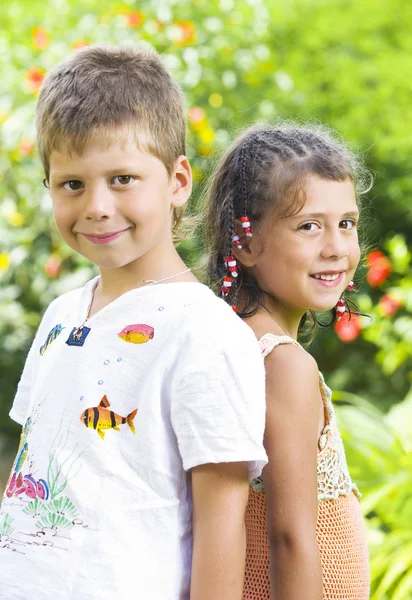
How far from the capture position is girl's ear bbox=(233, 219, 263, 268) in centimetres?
209

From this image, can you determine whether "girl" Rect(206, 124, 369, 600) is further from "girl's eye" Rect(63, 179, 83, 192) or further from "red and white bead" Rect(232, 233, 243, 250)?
"girl's eye" Rect(63, 179, 83, 192)

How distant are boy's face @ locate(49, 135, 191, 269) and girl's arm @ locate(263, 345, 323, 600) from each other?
1.24 ft

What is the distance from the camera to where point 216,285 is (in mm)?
2182

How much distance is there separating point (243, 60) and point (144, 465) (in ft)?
12.9

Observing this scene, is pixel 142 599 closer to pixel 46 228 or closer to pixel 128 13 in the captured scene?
pixel 46 228

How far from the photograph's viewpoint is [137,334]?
1.77 metres

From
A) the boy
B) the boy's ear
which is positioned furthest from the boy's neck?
the boy's ear

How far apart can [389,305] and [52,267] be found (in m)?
1.78

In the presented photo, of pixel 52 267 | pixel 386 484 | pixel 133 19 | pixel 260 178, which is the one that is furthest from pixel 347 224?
pixel 133 19

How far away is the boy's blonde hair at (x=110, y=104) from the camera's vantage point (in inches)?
68.6

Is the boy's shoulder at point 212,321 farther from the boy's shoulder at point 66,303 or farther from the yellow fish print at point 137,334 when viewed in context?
the boy's shoulder at point 66,303

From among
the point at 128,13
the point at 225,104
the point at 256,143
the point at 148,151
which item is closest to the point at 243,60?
the point at 225,104

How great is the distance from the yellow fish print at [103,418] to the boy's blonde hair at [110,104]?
0.48m

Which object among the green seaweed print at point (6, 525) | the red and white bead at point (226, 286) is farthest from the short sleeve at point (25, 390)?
the red and white bead at point (226, 286)
